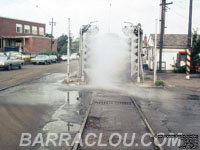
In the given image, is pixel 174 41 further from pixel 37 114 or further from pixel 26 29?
pixel 26 29

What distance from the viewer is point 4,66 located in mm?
24078

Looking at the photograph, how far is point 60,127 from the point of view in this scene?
687 cm

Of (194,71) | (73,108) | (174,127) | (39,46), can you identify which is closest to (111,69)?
(194,71)

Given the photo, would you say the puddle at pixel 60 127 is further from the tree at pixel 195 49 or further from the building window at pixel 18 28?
the building window at pixel 18 28

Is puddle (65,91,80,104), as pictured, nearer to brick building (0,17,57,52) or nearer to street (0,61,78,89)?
street (0,61,78,89)

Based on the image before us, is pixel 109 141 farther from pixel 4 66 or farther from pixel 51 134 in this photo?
pixel 4 66

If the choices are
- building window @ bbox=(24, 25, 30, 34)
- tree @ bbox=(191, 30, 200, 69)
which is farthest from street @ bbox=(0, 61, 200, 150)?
building window @ bbox=(24, 25, 30, 34)

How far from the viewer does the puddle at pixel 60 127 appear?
259 inches

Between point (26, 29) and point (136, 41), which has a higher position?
point (26, 29)

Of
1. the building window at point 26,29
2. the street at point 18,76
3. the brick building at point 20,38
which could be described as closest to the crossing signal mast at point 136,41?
the street at point 18,76

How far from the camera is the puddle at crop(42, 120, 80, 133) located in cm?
657

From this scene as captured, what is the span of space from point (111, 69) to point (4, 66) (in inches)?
429

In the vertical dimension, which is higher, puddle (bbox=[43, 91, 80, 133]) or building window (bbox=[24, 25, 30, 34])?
building window (bbox=[24, 25, 30, 34])

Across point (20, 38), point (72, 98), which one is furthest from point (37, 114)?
point (20, 38)
